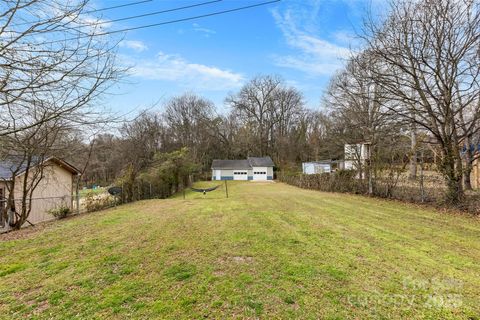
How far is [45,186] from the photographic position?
10.9m

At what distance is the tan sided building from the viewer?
8.80 meters

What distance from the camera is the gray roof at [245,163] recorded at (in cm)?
3092

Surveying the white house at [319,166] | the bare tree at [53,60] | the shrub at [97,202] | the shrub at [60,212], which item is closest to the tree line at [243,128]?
the white house at [319,166]

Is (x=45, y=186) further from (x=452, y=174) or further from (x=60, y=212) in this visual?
(x=452, y=174)

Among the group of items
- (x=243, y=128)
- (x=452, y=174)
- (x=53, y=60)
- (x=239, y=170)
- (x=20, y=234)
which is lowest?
(x=20, y=234)

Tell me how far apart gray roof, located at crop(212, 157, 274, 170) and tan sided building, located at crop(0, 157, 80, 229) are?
19334 mm

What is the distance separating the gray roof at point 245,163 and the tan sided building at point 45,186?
1933cm

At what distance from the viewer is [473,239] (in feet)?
14.9

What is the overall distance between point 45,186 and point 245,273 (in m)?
11.8

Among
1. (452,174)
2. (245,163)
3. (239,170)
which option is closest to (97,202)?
(452,174)

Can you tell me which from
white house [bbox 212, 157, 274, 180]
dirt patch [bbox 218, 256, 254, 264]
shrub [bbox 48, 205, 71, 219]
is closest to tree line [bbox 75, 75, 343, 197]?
white house [bbox 212, 157, 274, 180]

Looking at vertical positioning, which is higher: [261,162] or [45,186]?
[261,162]

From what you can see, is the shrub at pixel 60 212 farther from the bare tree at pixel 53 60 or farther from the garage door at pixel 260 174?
the garage door at pixel 260 174

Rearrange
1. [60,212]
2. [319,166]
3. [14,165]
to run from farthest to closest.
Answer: [319,166] → [14,165] → [60,212]
